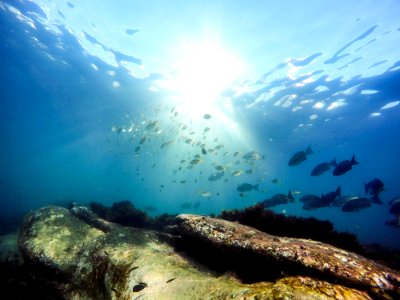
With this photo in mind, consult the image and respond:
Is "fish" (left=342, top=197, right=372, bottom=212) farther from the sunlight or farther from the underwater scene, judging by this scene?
the sunlight

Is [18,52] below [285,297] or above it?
above

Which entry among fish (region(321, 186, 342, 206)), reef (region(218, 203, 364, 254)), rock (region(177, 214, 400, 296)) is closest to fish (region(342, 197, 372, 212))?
fish (region(321, 186, 342, 206))

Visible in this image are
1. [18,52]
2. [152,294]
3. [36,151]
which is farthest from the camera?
[36,151]

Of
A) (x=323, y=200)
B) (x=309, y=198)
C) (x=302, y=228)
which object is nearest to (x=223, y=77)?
(x=309, y=198)

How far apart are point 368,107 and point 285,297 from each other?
1187 inches

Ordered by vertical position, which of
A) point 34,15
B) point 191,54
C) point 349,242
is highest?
point 191,54

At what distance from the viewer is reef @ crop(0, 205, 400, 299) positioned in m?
2.50

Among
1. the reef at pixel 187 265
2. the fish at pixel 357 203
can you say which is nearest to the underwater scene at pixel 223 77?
the fish at pixel 357 203

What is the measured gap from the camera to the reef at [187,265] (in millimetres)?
2500

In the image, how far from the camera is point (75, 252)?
5.12 meters

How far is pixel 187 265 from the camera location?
3.70 metres

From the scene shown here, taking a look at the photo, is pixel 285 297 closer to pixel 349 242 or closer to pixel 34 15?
pixel 349 242

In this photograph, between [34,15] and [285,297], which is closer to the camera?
[285,297]

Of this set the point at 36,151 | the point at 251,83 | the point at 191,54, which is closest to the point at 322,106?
the point at 251,83
